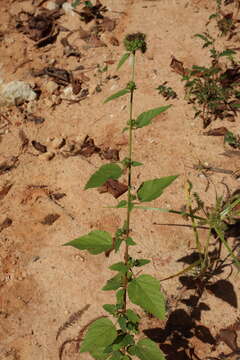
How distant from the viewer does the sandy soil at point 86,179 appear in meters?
2.46

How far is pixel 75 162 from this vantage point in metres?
3.48

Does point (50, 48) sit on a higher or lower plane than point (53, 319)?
higher

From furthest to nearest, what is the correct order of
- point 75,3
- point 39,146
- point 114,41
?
point 75,3 → point 114,41 → point 39,146

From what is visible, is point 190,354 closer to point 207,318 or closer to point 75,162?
point 207,318

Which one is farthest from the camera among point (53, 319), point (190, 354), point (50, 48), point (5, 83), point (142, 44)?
point (50, 48)

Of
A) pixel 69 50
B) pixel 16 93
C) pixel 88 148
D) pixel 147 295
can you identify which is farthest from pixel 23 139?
pixel 147 295

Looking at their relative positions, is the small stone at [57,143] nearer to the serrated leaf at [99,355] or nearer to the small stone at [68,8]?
the serrated leaf at [99,355]

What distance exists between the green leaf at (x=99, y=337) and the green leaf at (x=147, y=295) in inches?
13.1

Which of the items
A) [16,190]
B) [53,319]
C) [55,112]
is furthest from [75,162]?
[53,319]

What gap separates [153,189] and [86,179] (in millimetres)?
1769

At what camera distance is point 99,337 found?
182 cm

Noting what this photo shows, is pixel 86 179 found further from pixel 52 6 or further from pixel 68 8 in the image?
pixel 52 6

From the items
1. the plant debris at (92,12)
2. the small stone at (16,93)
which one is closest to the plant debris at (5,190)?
the small stone at (16,93)

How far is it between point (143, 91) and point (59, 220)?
1.79 metres
